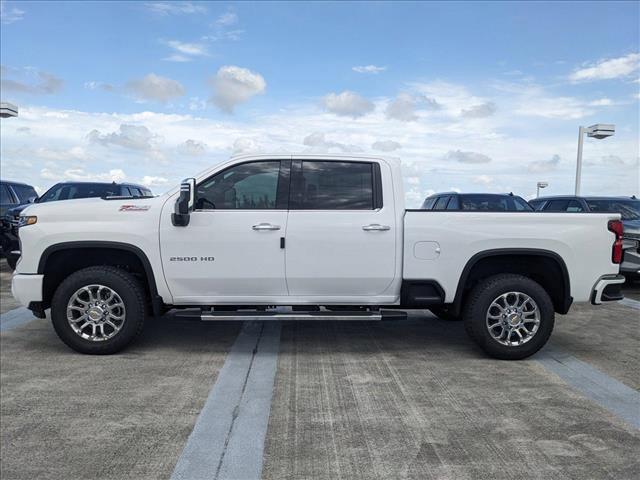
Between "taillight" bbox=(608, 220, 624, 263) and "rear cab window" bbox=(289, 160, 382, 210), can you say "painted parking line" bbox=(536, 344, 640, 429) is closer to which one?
"taillight" bbox=(608, 220, 624, 263)

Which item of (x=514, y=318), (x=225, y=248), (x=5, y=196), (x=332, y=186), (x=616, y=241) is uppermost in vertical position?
(x=332, y=186)

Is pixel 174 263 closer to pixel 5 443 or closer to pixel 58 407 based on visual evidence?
pixel 58 407

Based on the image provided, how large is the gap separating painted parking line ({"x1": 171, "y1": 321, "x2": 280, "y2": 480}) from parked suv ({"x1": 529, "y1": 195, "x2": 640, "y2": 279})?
6.88 metres

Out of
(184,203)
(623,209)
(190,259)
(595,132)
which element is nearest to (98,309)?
(190,259)

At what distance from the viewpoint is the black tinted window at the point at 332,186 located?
18.7 feet

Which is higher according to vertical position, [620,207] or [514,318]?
[620,207]

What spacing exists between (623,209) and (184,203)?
10.5 m

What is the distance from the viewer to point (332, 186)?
5773 millimetres

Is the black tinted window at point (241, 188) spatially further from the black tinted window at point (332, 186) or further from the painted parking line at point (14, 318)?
the painted parking line at point (14, 318)

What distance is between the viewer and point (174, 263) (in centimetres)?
554

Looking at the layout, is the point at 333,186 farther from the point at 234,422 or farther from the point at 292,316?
the point at 234,422

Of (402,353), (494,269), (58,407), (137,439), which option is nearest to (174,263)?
(58,407)

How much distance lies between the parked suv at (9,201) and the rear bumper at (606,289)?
9.82 meters

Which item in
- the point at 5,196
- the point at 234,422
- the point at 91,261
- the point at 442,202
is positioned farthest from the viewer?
the point at 442,202
